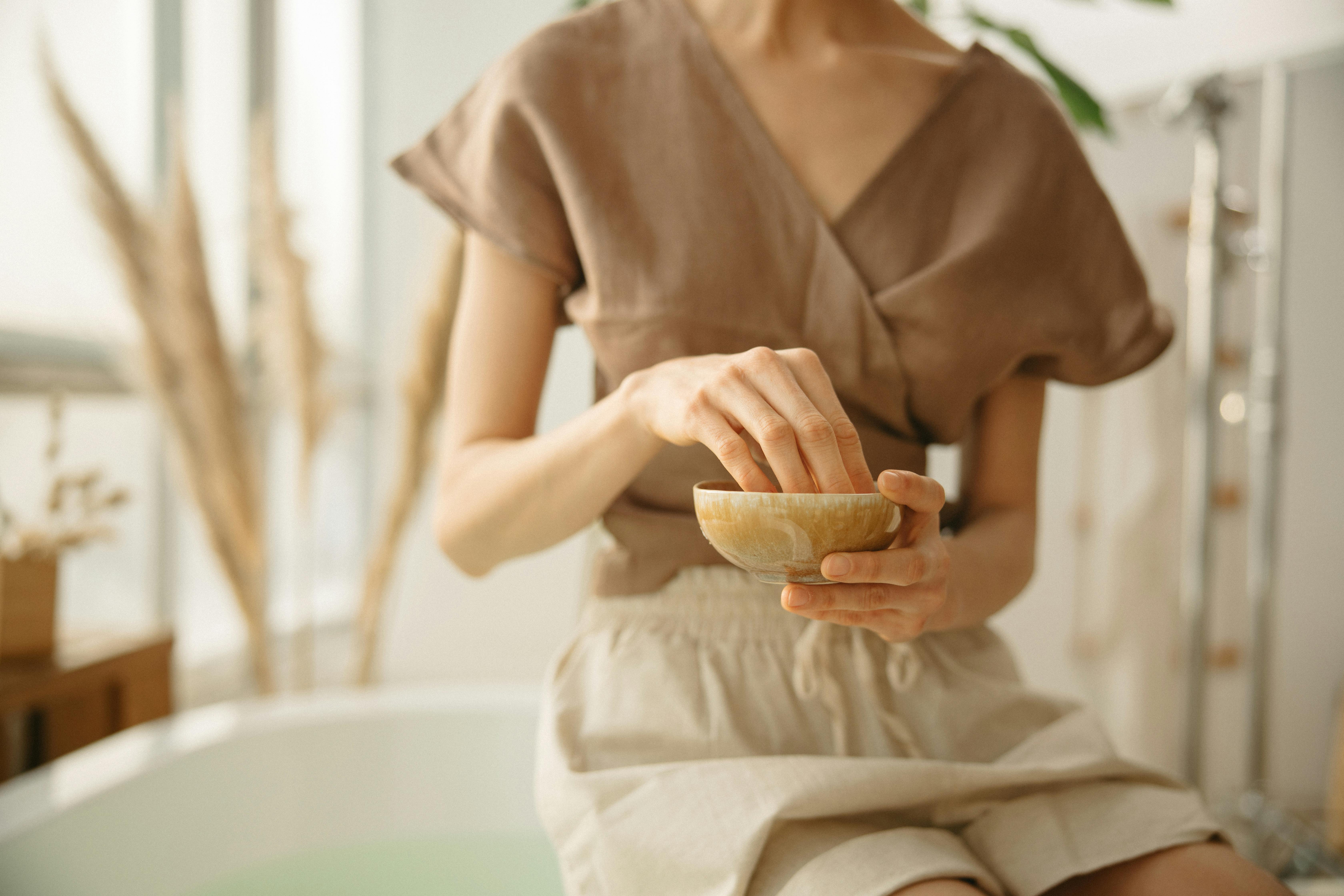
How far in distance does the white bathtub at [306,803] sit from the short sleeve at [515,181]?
0.82 m

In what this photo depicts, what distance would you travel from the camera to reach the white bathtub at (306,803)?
1.06 m

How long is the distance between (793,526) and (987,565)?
36 cm

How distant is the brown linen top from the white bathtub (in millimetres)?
723

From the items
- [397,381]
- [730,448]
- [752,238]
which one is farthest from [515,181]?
[397,381]

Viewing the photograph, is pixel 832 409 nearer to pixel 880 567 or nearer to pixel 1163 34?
pixel 880 567

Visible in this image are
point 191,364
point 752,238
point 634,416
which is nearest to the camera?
point 634,416

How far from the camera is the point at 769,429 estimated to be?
476 millimetres

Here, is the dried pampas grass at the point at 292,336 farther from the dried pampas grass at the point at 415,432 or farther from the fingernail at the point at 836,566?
the fingernail at the point at 836,566

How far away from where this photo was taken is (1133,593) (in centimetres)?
222

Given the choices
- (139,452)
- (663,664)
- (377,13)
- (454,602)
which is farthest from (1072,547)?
(377,13)

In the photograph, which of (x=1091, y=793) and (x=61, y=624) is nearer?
(x=1091, y=793)

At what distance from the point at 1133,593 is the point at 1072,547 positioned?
20 centimetres

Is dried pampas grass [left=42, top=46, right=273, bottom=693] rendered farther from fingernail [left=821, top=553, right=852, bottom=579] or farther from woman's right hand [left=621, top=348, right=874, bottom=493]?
fingernail [left=821, top=553, right=852, bottom=579]

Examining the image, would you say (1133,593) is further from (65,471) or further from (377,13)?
(377,13)
